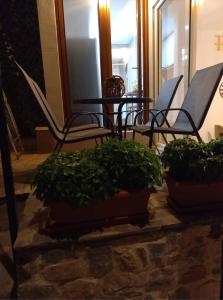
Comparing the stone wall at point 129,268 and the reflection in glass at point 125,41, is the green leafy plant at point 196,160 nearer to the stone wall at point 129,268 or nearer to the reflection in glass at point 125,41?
the stone wall at point 129,268

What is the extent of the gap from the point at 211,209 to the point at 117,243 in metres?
0.55

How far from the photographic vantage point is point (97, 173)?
1214 millimetres

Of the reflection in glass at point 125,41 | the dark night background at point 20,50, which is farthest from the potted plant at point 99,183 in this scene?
the reflection in glass at point 125,41

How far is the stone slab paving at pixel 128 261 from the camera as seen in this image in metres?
1.17

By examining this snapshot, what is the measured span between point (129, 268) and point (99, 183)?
1.51 feet

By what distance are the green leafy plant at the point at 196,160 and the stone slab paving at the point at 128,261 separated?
21 cm

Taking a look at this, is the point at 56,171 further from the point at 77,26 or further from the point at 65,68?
the point at 77,26

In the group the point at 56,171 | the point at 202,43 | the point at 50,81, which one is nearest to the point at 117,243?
the point at 56,171

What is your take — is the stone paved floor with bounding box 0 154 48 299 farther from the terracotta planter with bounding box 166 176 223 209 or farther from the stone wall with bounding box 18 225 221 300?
the terracotta planter with bounding box 166 176 223 209

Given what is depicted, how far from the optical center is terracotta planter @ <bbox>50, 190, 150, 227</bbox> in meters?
1.22

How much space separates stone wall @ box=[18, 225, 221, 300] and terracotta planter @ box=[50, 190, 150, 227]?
0.11 metres

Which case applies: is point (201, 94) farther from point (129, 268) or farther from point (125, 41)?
point (125, 41)

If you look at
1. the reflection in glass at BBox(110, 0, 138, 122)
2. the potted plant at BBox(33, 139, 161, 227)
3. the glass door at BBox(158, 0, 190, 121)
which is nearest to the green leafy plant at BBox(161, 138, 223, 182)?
the potted plant at BBox(33, 139, 161, 227)

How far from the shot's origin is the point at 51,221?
4.12ft
